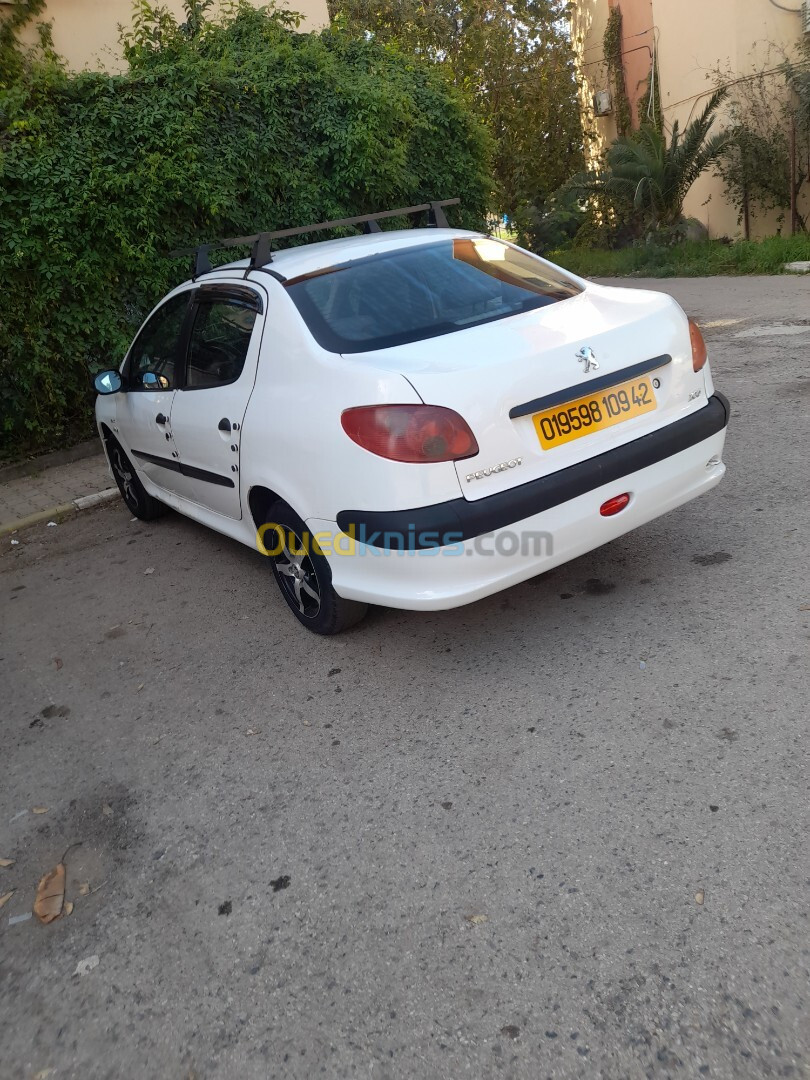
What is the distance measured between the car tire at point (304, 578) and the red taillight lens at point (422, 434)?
0.68 metres

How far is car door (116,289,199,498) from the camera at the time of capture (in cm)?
491

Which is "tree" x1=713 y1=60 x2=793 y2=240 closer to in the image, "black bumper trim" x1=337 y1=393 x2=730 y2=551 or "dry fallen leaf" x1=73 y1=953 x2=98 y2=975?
"black bumper trim" x1=337 y1=393 x2=730 y2=551

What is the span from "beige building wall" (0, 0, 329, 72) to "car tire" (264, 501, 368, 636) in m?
9.13

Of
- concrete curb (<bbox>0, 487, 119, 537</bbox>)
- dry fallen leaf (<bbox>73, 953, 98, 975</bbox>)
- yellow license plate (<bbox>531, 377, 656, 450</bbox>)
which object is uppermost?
yellow license plate (<bbox>531, 377, 656, 450</bbox>)

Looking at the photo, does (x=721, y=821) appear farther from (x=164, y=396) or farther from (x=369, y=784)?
(x=164, y=396)

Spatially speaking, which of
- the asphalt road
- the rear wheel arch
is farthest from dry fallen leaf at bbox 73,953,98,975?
the rear wheel arch

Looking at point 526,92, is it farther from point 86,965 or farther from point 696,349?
point 86,965

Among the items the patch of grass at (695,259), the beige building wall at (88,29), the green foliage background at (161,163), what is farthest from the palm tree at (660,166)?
the beige building wall at (88,29)

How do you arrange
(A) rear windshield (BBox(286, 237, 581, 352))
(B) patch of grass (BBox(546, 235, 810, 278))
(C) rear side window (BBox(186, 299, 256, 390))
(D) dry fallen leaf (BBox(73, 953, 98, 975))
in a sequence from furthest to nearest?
(B) patch of grass (BBox(546, 235, 810, 278))
(C) rear side window (BBox(186, 299, 256, 390))
(A) rear windshield (BBox(286, 237, 581, 352))
(D) dry fallen leaf (BBox(73, 953, 98, 975))

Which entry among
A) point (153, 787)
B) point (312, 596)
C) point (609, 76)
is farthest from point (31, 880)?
point (609, 76)

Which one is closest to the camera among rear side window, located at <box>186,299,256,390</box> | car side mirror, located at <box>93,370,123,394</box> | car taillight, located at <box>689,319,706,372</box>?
car taillight, located at <box>689,319,706,372</box>

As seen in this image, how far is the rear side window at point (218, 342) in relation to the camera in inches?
164

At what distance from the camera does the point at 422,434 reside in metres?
3.16

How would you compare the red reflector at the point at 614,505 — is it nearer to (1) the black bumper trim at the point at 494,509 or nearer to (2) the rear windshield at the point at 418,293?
(1) the black bumper trim at the point at 494,509
